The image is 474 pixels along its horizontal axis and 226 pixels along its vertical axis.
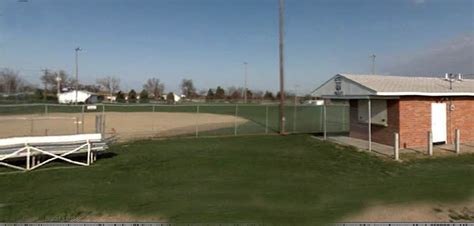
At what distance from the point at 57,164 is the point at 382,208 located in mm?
9131

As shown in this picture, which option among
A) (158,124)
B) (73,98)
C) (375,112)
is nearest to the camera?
(375,112)

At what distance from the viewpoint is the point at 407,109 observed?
1441cm

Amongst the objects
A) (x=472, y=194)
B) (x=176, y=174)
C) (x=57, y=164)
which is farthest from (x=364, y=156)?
(x=57, y=164)

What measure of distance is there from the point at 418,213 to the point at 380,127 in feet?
32.3

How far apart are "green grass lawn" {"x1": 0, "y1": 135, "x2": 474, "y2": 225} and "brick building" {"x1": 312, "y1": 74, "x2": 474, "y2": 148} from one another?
8.53ft

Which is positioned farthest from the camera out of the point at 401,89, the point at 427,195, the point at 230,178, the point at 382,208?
the point at 401,89

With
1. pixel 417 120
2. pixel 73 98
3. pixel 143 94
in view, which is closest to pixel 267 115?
pixel 417 120

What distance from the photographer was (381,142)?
50.0 feet

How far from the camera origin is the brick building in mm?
14352

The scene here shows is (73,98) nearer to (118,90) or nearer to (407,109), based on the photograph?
(118,90)

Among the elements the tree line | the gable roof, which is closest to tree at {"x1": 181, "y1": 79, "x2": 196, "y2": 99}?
the tree line

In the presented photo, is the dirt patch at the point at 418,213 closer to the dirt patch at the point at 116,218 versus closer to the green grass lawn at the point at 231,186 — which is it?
the green grass lawn at the point at 231,186

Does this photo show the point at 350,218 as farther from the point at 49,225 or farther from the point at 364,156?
the point at 364,156

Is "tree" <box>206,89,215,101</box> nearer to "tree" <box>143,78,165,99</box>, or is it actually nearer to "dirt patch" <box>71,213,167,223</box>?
"tree" <box>143,78,165,99</box>
